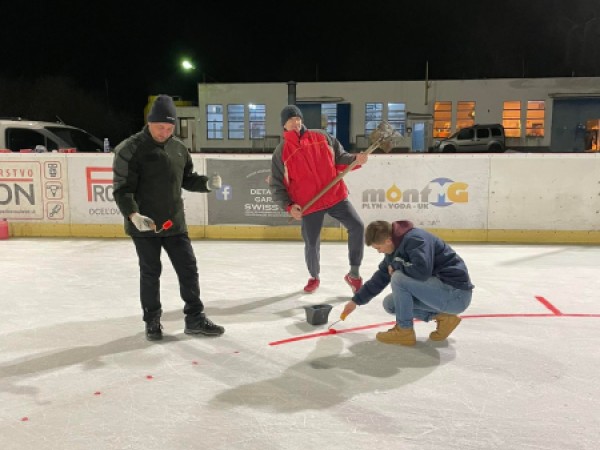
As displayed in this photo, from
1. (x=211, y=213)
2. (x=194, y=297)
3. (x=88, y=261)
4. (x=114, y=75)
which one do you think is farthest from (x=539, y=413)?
(x=114, y=75)

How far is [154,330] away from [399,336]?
5.22 feet

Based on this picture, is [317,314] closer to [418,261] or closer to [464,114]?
[418,261]

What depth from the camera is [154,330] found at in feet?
12.0

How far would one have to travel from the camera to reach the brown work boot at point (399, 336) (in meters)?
3.42

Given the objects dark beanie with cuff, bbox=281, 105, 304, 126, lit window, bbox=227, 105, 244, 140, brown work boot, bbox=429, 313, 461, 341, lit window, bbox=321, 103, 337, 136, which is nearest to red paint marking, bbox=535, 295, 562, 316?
brown work boot, bbox=429, 313, 461, 341

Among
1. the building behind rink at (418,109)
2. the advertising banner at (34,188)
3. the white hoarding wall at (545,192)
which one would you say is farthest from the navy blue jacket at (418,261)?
the building behind rink at (418,109)

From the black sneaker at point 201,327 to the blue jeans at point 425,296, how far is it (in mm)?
1232

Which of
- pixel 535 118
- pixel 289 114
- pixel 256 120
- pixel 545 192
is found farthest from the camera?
pixel 256 120

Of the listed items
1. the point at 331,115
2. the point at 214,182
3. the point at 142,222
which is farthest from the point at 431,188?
the point at 331,115

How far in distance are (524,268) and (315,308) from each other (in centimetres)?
294

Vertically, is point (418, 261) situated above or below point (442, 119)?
below

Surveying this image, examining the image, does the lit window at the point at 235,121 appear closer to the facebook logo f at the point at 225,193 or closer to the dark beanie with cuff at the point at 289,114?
the facebook logo f at the point at 225,193

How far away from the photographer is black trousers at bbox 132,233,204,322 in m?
3.54

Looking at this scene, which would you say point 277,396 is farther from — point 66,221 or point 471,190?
point 66,221
